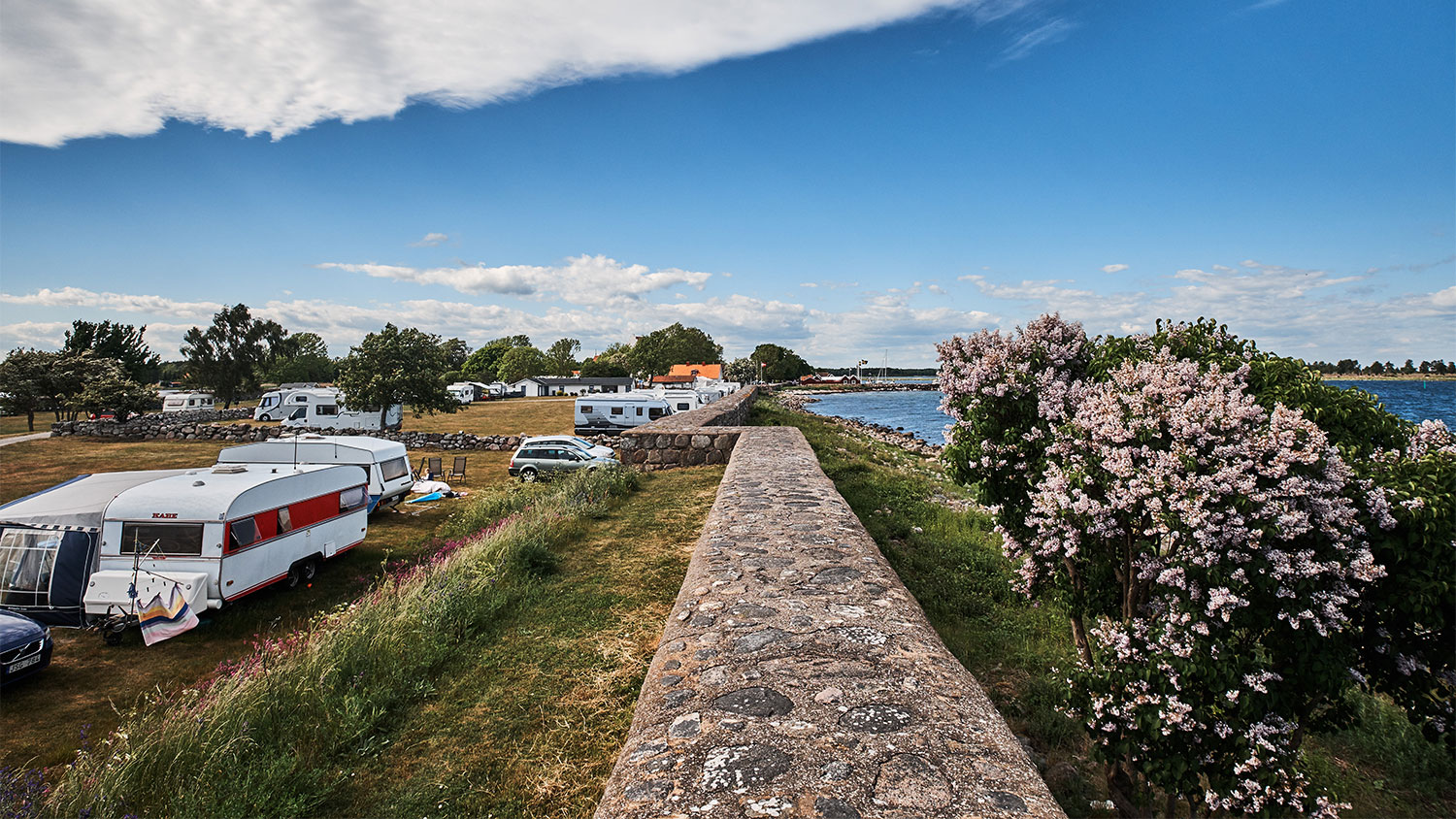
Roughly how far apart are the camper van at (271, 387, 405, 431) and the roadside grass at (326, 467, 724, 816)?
97.4 feet

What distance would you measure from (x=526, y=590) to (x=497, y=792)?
3.50 metres

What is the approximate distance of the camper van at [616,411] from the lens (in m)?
30.1

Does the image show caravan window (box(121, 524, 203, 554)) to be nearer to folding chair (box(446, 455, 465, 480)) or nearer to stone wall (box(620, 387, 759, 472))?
stone wall (box(620, 387, 759, 472))

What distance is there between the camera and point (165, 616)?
8133 millimetres

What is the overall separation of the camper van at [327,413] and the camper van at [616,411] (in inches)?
406

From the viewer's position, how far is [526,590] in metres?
7.10

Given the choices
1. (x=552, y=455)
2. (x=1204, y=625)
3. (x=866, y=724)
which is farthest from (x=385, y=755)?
(x=552, y=455)

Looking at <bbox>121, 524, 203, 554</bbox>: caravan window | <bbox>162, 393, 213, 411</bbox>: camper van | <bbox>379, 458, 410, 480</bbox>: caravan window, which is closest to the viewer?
<bbox>121, 524, 203, 554</bbox>: caravan window

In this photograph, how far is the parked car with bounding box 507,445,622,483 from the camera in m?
18.1

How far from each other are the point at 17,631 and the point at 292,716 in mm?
5196

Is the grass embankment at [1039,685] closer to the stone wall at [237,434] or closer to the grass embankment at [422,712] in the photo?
the grass embankment at [422,712]

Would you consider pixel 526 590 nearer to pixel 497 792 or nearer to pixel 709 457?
pixel 497 792

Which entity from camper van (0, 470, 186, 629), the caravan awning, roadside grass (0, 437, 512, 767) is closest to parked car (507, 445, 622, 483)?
roadside grass (0, 437, 512, 767)


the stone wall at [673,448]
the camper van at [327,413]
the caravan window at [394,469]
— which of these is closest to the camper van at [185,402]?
the camper van at [327,413]
